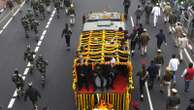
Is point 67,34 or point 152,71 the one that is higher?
point 67,34

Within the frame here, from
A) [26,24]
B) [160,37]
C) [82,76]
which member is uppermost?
[82,76]

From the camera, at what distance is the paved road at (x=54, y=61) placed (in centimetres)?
2119

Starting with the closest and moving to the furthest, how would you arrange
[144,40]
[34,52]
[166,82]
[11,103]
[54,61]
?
1. [166,82]
2. [11,103]
3. [144,40]
4. [34,52]
5. [54,61]

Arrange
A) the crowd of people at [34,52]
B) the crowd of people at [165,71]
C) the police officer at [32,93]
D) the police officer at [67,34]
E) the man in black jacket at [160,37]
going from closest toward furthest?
the crowd of people at [165,71] < the police officer at [32,93] < the crowd of people at [34,52] < the man in black jacket at [160,37] < the police officer at [67,34]

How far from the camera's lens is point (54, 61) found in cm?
2581

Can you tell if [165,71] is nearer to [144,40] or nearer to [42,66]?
[144,40]

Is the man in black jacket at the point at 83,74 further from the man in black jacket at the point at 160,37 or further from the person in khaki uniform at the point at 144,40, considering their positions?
the man in black jacket at the point at 160,37

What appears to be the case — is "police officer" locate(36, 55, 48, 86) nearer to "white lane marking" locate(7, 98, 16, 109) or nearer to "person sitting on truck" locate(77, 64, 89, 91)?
"white lane marking" locate(7, 98, 16, 109)

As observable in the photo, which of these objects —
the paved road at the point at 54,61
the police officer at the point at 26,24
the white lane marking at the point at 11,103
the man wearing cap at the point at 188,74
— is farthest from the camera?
the police officer at the point at 26,24

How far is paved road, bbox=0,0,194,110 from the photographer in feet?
69.5

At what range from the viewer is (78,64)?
18.9 meters

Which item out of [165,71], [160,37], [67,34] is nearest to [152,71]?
[165,71]

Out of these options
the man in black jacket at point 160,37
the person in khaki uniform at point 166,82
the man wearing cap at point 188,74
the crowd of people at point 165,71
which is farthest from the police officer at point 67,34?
the man wearing cap at point 188,74

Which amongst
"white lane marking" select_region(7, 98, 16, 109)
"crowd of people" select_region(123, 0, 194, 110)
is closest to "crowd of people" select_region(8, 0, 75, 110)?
"white lane marking" select_region(7, 98, 16, 109)
